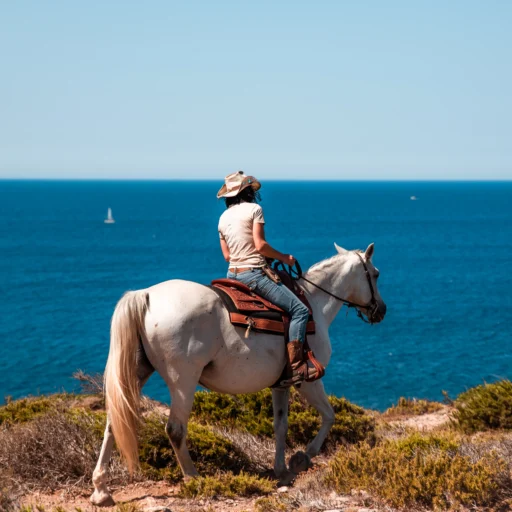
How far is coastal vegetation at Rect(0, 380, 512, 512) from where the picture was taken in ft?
21.6

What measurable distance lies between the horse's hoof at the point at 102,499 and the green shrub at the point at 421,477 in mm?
2211

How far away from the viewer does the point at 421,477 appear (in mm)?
6605

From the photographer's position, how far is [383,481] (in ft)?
22.6

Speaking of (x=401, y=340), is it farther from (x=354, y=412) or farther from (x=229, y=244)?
(x=229, y=244)

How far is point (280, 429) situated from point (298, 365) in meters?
1.11

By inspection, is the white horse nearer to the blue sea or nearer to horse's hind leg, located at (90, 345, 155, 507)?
horse's hind leg, located at (90, 345, 155, 507)

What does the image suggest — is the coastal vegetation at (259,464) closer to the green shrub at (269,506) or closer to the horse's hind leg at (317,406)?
the green shrub at (269,506)

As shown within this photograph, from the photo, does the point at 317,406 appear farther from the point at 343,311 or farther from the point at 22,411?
the point at 343,311

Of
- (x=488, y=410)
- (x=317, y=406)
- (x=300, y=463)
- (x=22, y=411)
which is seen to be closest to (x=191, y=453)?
(x=300, y=463)

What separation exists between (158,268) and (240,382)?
2928 inches

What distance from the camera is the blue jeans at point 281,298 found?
26.4 ft

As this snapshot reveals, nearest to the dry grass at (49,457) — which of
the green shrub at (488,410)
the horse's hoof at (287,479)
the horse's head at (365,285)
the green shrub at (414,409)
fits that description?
the horse's hoof at (287,479)

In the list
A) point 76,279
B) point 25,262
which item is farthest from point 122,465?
point 25,262

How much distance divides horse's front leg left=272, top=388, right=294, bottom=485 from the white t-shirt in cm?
171
